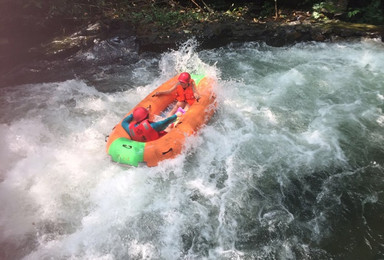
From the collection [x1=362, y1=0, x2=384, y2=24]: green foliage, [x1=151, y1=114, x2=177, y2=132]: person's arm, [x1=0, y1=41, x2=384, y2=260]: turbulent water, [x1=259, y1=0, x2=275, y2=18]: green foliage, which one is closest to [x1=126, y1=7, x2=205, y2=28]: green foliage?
[x1=259, y1=0, x2=275, y2=18]: green foliage

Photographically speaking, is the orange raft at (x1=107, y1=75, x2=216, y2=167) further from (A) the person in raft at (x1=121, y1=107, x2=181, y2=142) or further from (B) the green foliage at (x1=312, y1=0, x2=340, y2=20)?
(B) the green foliage at (x1=312, y1=0, x2=340, y2=20)

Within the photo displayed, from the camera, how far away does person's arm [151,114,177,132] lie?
577 cm

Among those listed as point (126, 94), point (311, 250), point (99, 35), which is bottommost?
point (311, 250)

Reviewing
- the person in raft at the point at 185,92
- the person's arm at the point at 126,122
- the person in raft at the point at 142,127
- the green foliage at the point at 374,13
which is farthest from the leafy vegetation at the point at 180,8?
the person in raft at the point at 142,127

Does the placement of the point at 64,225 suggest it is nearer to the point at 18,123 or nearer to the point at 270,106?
the point at 18,123

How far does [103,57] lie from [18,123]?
142 inches

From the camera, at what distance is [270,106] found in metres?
6.91

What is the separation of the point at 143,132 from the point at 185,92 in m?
1.45

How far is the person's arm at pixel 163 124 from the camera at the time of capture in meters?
5.77

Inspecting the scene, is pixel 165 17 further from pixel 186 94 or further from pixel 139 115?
pixel 139 115

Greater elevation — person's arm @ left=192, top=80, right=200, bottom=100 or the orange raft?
person's arm @ left=192, top=80, right=200, bottom=100

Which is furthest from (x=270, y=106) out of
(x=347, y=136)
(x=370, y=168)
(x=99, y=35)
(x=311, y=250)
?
(x=99, y=35)

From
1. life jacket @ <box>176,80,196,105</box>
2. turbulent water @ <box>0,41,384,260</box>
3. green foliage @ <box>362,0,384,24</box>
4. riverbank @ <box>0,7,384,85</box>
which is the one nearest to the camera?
turbulent water @ <box>0,41,384,260</box>

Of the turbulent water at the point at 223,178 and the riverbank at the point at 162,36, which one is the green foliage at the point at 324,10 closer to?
the riverbank at the point at 162,36
